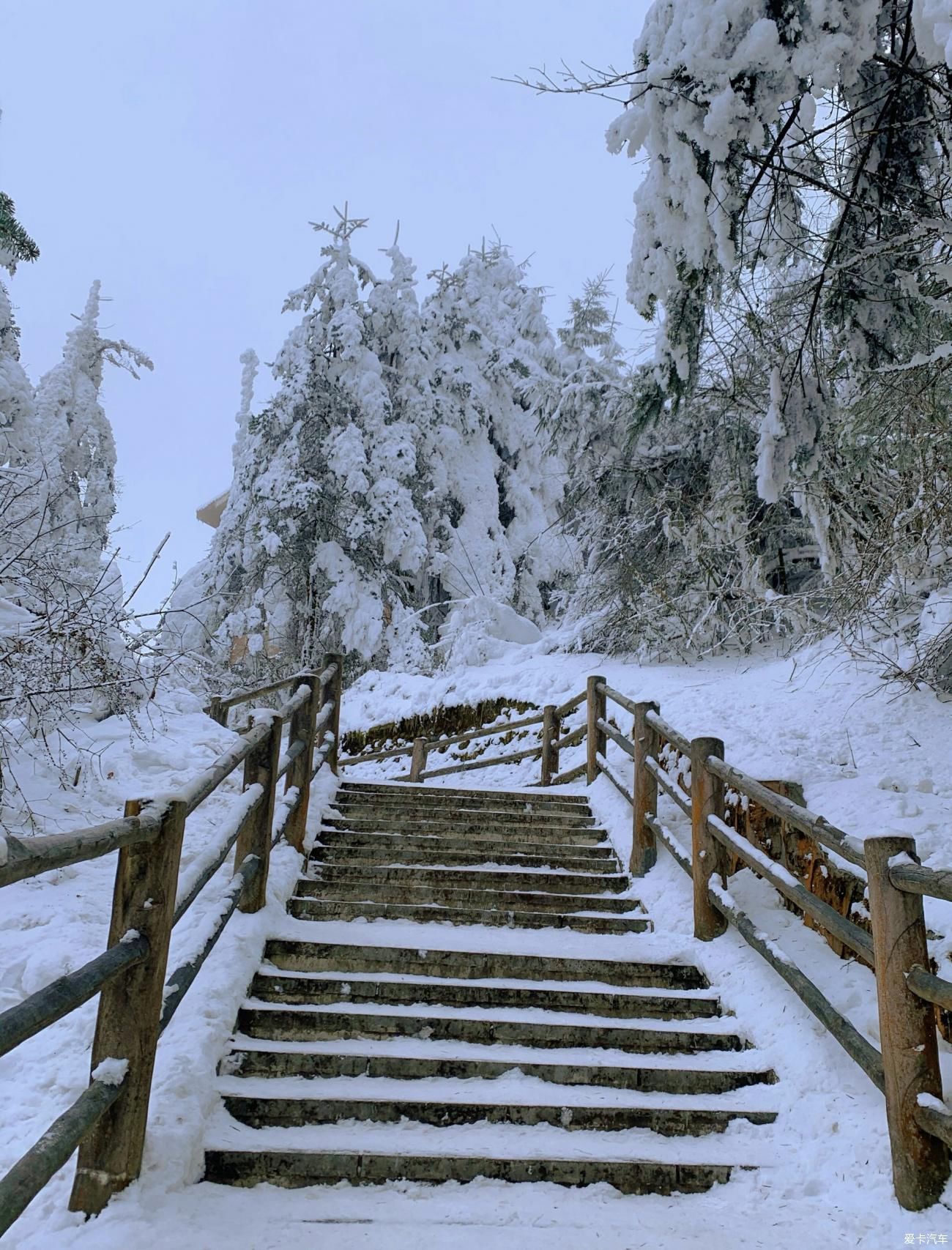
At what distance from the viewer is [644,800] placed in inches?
210

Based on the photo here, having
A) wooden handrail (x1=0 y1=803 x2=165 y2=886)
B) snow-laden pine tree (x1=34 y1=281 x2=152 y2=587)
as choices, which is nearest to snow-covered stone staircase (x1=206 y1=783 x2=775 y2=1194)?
wooden handrail (x1=0 y1=803 x2=165 y2=886)

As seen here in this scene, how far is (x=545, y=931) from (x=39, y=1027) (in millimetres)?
3179

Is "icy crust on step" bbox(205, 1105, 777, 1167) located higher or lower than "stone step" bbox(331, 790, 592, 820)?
lower

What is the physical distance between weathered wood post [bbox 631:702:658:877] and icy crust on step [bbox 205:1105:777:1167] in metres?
2.26

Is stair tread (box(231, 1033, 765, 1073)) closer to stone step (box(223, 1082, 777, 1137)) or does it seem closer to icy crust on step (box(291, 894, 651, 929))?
stone step (box(223, 1082, 777, 1137))

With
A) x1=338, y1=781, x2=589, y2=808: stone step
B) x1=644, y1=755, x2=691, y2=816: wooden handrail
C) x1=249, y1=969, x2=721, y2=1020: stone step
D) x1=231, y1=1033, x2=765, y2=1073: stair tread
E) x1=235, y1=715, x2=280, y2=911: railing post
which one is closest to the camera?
x1=231, y1=1033, x2=765, y2=1073: stair tread

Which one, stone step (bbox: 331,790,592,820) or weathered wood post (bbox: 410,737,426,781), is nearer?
stone step (bbox: 331,790,592,820)

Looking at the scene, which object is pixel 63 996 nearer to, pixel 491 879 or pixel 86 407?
pixel 491 879

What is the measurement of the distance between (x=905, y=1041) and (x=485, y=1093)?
147 centimetres

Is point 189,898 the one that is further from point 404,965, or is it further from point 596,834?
point 596,834

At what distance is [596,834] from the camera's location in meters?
6.11

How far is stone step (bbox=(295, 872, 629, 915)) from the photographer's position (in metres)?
4.71

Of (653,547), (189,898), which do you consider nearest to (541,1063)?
(189,898)

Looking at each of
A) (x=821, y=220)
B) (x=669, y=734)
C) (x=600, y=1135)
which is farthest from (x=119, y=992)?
(x=821, y=220)
